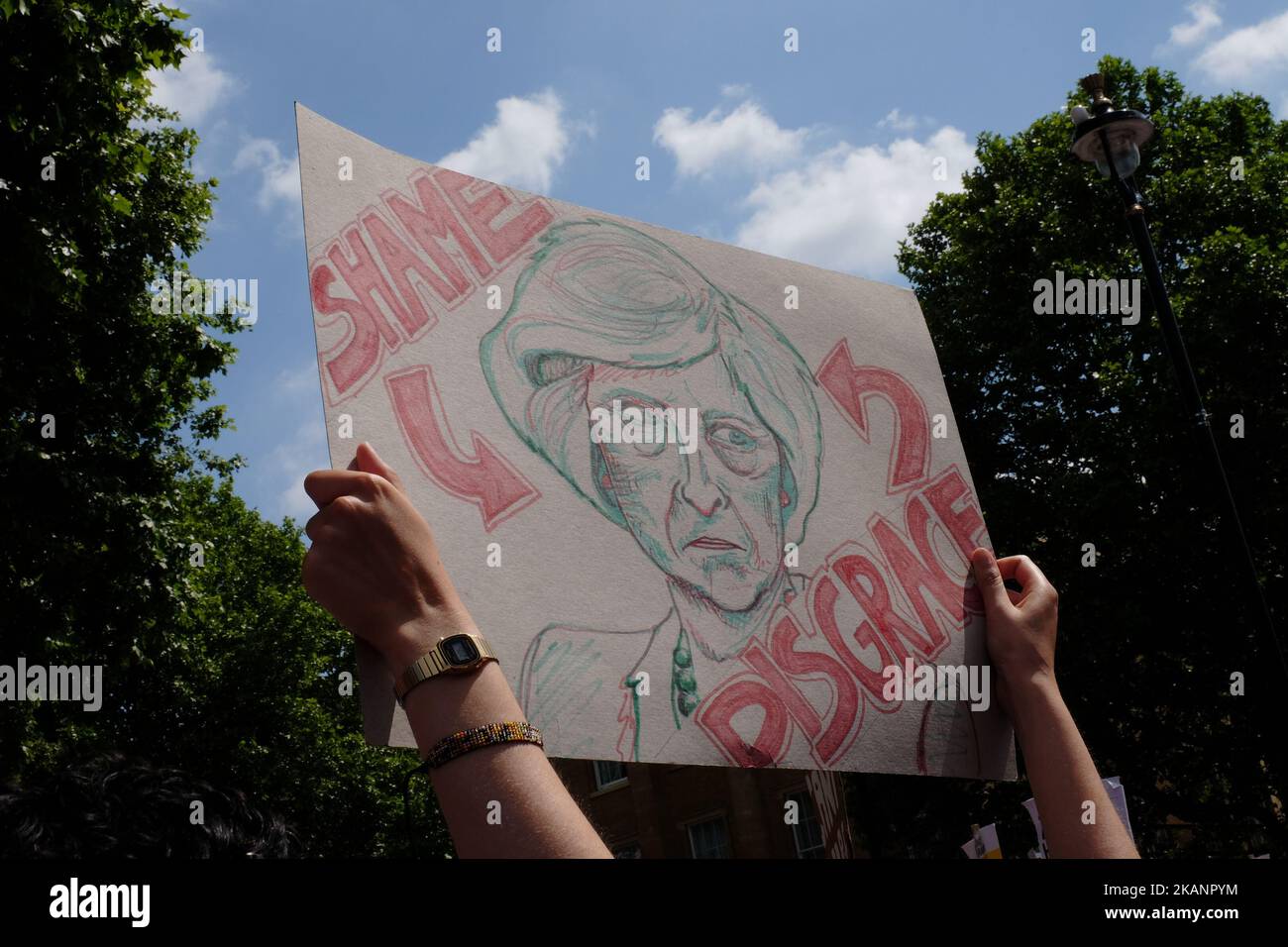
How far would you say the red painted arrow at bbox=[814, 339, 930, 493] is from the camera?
3.17 m

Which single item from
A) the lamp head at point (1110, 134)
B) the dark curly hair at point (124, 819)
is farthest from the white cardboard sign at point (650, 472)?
the lamp head at point (1110, 134)

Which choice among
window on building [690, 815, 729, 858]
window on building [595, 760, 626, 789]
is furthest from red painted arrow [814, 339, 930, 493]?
window on building [595, 760, 626, 789]

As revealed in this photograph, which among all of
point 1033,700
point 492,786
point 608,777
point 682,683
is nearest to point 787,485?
point 682,683

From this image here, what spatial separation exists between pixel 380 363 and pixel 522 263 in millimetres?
601

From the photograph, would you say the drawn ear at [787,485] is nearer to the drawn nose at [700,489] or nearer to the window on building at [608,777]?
the drawn nose at [700,489]

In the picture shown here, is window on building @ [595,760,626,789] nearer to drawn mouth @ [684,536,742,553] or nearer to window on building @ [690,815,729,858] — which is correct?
window on building @ [690,815,729,858]

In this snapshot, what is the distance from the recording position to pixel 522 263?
8.91 ft

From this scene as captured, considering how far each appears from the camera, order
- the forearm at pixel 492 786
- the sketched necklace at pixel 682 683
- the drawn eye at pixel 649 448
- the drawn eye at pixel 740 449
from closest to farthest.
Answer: the forearm at pixel 492 786 < the sketched necklace at pixel 682 683 < the drawn eye at pixel 649 448 < the drawn eye at pixel 740 449

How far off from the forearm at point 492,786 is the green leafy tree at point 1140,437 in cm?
1423

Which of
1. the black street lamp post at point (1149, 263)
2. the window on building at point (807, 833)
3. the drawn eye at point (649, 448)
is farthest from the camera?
the window on building at point (807, 833)

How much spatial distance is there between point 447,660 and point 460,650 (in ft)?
0.08

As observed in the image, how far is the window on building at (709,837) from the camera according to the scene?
90.9 feet
